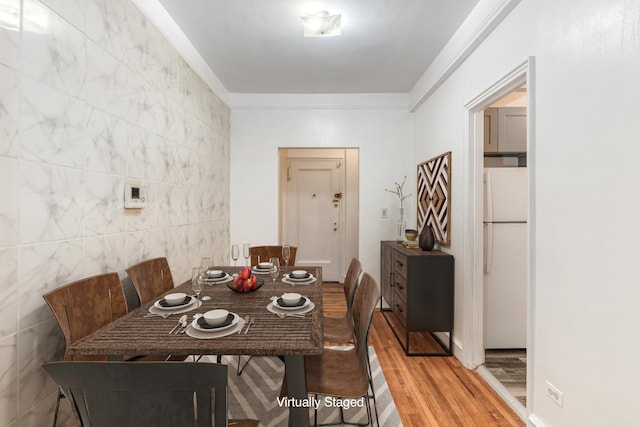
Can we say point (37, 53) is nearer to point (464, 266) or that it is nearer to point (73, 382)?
point (73, 382)

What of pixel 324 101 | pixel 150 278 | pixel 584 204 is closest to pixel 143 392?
pixel 150 278

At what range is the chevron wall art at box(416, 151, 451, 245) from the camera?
2773 millimetres

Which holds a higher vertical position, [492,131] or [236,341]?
[492,131]

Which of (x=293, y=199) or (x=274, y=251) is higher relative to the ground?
(x=293, y=199)

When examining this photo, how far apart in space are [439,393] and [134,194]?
241 cm

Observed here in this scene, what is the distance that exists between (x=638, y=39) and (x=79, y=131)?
2.37 metres

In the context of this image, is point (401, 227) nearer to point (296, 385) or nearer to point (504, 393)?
point (504, 393)

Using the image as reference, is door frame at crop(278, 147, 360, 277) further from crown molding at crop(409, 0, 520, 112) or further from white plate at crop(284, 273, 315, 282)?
white plate at crop(284, 273, 315, 282)

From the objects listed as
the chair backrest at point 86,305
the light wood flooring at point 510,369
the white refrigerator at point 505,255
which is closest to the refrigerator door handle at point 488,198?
the white refrigerator at point 505,255

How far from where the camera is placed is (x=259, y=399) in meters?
2.00

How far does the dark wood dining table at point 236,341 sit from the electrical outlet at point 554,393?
1.24m

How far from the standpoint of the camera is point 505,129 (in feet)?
8.95

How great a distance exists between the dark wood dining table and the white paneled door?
3.48 meters

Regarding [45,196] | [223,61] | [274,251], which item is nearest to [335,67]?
[223,61]
